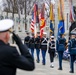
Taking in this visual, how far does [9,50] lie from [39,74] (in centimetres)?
1037

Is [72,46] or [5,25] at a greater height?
[5,25]

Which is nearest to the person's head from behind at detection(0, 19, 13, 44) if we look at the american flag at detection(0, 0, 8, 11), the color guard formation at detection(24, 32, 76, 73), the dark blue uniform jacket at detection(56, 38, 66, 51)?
the color guard formation at detection(24, 32, 76, 73)

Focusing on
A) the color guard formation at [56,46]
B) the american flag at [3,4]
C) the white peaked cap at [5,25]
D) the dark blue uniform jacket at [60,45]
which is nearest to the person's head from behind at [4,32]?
the white peaked cap at [5,25]

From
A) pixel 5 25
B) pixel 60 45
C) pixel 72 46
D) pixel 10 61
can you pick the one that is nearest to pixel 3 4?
pixel 60 45

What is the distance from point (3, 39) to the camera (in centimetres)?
388

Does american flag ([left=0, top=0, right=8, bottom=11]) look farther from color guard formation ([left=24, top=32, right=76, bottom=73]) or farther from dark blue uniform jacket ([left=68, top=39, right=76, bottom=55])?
dark blue uniform jacket ([left=68, top=39, right=76, bottom=55])

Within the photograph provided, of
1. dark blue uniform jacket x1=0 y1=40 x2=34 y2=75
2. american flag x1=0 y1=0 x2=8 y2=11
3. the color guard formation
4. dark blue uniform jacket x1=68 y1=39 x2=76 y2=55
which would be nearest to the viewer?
dark blue uniform jacket x1=0 y1=40 x2=34 y2=75

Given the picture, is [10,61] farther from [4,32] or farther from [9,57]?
[4,32]

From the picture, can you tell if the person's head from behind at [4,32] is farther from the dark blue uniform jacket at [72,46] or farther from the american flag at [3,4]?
the american flag at [3,4]

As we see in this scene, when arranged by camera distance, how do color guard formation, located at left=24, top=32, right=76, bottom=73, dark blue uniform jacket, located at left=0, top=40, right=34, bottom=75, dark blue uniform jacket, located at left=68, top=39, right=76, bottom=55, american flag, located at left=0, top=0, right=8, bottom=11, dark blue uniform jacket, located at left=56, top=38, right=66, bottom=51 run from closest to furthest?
dark blue uniform jacket, located at left=0, top=40, right=34, bottom=75, dark blue uniform jacket, located at left=68, top=39, right=76, bottom=55, color guard formation, located at left=24, top=32, right=76, bottom=73, dark blue uniform jacket, located at left=56, top=38, right=66, bottom=51, american flag, located at left=0, top=0, right=8, bottom=11

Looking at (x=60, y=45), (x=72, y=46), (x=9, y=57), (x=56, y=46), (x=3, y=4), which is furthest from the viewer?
(x=3, y=4)

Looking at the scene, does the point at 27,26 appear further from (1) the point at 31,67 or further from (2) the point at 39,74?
(1) the point at 31,67

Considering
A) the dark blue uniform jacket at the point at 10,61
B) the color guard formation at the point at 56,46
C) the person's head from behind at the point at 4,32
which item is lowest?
the color guard formation at the point at 56,46

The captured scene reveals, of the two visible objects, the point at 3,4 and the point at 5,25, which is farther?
the point at 3,4
